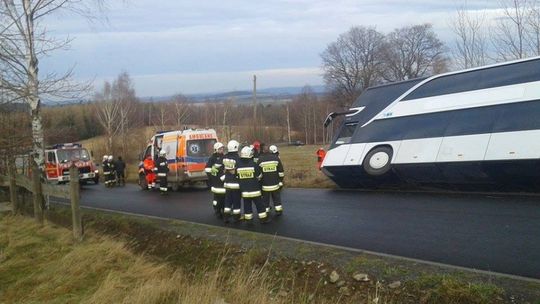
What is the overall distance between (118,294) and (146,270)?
49.3 inches

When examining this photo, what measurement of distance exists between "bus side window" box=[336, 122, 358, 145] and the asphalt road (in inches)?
56.2

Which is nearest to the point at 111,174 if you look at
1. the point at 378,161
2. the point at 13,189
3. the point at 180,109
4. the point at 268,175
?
the point at 13,189

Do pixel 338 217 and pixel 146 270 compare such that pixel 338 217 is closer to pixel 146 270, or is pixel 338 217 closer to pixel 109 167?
pixel 146 270

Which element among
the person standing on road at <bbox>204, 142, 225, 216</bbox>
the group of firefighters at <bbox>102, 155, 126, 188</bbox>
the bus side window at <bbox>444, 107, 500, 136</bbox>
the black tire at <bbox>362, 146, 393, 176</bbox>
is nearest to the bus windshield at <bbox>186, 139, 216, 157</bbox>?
the person standing on road at <bbox>204, 142, 225, 216</bbox>

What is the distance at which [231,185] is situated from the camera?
11562 mm

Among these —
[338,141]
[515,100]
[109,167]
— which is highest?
[515,100]

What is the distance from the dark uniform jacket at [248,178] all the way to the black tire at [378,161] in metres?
3.93

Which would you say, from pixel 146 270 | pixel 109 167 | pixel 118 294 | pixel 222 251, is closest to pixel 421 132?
pixel 222 251

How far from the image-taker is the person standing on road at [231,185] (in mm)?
11470

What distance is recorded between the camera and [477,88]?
12141mm

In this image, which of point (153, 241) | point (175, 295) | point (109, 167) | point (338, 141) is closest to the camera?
point (175, 295)

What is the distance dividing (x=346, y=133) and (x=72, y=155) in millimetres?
19607

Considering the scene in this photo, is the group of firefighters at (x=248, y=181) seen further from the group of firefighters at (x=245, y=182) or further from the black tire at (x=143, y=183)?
the black tire at (x=143, y=183)

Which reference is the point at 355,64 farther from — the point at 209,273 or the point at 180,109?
the point at 209,273
